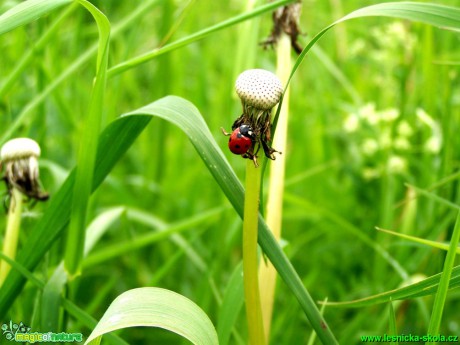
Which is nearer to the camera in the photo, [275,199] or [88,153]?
[88,153]

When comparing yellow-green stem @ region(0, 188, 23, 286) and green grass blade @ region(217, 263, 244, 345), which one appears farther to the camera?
yellow-green stem @ region(0, 188, 23, 286)

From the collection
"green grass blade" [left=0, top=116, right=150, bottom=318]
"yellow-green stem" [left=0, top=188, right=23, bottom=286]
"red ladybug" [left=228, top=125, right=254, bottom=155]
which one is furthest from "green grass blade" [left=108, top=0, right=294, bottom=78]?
"yellow-green stem" [left=0, top=188, right=23, bottom=286]

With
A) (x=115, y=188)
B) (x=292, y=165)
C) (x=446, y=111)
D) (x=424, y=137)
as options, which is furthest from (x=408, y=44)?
(x=115, y=188)

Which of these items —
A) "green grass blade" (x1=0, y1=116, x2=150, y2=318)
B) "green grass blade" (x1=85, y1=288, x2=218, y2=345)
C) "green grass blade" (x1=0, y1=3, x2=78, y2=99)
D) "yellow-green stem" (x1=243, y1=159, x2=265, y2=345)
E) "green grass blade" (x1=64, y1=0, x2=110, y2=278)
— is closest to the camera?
"green grass blade" (x1=85, y1=288, x2=218, y2=345)

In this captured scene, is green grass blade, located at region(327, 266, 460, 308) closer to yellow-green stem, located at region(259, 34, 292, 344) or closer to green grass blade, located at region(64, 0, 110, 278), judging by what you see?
yellow-green stem, located at region(259, 34, 292, 344)

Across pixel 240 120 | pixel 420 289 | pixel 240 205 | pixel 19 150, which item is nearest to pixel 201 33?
pixel 240 120

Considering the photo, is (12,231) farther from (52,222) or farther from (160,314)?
(160,314)
